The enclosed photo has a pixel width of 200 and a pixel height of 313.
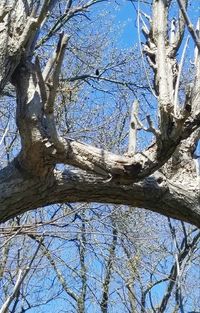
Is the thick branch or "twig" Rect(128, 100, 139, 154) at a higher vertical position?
"twig" Rect(128, 100, 139, 154)

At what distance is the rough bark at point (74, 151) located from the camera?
2934 millimetres

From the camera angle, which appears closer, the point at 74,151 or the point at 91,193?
the point at 74,151

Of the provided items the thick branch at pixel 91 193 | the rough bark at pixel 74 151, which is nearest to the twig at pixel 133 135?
the rough bark at pixel 74 151

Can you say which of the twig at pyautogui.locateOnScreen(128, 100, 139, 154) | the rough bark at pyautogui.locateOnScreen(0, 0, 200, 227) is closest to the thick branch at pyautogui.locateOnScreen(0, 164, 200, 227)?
the rough bark at pyautogui.locateOnScreen(0, 0, 200, 227)

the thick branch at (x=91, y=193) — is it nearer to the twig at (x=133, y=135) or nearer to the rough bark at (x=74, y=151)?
the rough bark at (x=74, y=151)

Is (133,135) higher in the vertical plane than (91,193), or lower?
higher

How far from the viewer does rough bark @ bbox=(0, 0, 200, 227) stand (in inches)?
115

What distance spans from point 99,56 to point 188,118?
7.06 m

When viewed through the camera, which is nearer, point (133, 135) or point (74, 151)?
point (74, 151)

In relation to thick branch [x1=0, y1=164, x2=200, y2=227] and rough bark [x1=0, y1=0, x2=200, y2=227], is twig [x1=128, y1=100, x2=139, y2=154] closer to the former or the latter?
rough bark [x1=0, y1=0, x2=200, y2=227]

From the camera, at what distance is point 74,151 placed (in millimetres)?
3014

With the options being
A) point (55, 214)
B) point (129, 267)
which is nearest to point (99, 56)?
point (55, 214)

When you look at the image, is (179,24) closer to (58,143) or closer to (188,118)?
(188,118)

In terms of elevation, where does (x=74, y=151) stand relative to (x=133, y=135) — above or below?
below
